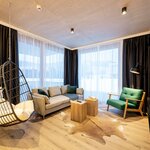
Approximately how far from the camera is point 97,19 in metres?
2.91

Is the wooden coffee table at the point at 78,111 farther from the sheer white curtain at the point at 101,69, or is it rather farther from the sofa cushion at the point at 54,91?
the sheer white curtain at the point at 101,69

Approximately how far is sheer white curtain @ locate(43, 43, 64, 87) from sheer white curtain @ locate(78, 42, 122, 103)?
3.08 feet

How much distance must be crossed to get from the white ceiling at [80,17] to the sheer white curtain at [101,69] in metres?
0.92

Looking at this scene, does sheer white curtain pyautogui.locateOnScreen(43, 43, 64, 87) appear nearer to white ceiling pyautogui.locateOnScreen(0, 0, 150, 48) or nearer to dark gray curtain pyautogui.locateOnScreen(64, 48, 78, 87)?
dark gray curtain pyautogui.locateOnScreen(64, 48, 78, 87)

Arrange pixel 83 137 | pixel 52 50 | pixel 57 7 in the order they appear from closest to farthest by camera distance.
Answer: pixel 83 137 < pixel 57 7 < pixel 52 50

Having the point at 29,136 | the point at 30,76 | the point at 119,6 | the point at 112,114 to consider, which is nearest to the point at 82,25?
the point at 119,6

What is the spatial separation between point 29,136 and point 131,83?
A: 3395 mm

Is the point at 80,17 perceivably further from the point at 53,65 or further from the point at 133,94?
the point at 133,94

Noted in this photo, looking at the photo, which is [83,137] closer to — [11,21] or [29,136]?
[29,136]

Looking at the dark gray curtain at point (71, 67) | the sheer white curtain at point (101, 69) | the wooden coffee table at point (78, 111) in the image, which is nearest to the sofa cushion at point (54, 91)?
the dark gray curtain at point (71, 67)

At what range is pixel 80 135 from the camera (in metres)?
2.36

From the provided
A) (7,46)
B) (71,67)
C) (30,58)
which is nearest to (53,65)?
(30,58)

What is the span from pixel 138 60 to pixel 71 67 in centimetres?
300

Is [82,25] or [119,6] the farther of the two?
[82,25]
